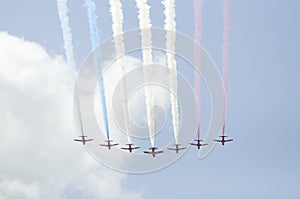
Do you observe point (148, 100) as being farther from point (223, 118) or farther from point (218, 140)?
point (218, 140)

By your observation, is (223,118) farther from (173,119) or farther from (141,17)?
(141,17)

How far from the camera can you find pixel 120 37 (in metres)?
43.8

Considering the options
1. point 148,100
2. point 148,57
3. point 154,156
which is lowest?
point 154,156

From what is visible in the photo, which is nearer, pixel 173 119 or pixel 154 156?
pixel 173 119

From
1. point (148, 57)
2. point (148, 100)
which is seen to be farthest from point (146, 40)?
point (148, 100)

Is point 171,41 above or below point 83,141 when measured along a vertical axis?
above

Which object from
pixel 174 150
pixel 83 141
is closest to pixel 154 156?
pixel 174 150

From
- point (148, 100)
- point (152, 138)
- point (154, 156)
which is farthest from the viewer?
point (154, 156)

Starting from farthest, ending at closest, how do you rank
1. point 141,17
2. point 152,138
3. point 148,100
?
point 152,138 → point 148,100 → point 141,17

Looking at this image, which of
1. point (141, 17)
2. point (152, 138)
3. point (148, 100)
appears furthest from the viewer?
point (152, 138)

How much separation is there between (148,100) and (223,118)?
8.80 metres

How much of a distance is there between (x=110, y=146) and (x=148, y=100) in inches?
396

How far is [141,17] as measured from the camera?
42.4 m

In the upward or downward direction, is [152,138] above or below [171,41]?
below
